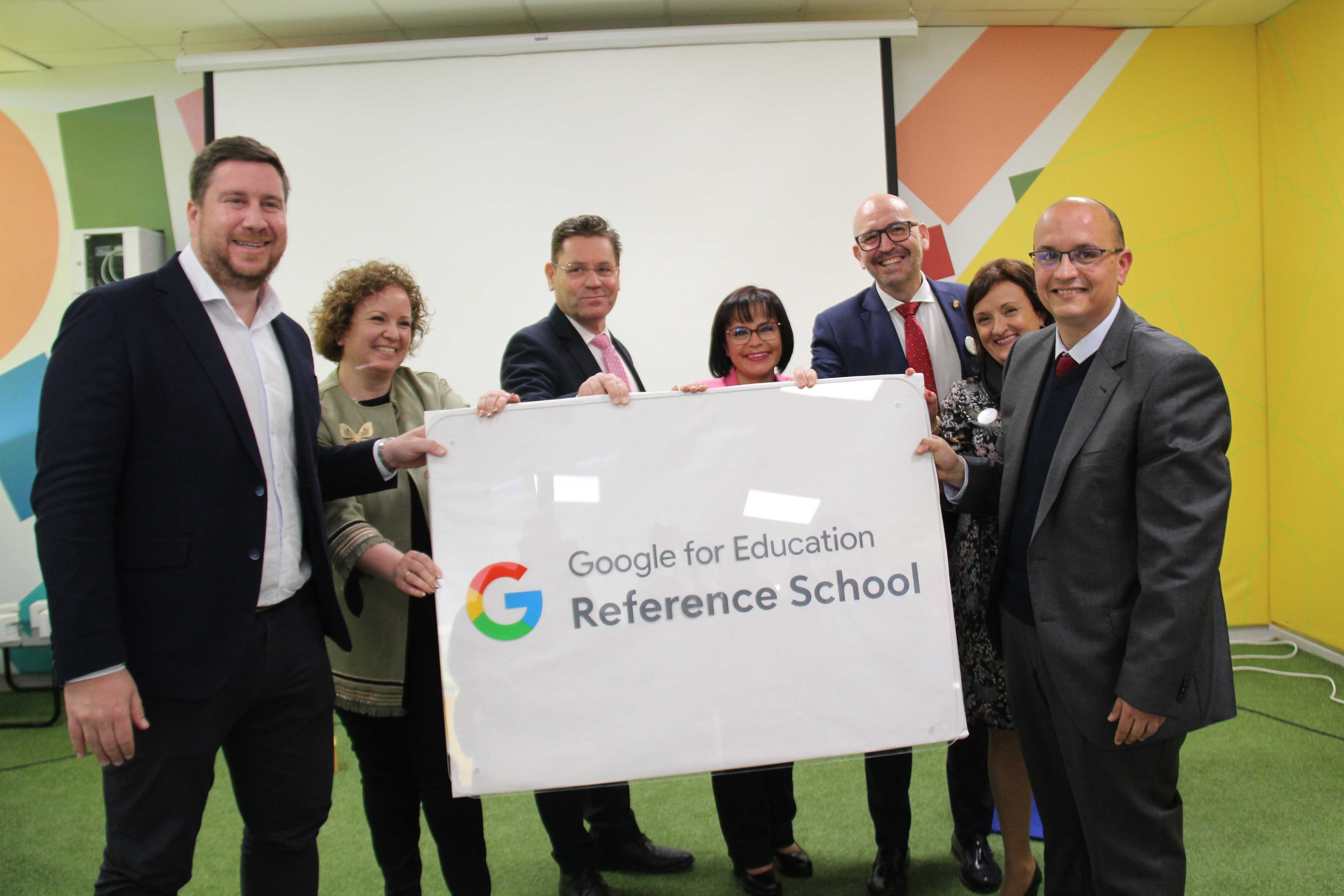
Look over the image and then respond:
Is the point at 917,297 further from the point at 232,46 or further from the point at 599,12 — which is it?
the point at 232,46

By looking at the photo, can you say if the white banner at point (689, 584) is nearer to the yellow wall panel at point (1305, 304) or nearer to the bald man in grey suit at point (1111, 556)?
the bald man in grey suit at point (1111, 556)

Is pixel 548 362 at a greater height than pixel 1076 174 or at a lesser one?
lesser

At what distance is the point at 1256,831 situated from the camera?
250 cm

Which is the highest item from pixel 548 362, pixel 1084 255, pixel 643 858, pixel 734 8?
pixel 734 8

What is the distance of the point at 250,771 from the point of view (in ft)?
5.31

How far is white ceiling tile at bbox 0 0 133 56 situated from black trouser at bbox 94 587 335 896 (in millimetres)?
3802

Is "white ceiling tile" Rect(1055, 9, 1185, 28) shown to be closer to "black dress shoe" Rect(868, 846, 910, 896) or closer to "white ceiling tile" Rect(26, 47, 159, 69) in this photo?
"black dress shoe" Rect(868, 846, 910, 896)

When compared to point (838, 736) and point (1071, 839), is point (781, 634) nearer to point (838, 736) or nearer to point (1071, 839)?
point (838, 736)

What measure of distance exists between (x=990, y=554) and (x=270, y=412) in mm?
1679

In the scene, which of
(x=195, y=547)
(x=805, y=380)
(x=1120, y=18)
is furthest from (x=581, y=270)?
(x=1120, y=18)

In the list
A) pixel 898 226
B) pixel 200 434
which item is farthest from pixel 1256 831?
pixel 200 434

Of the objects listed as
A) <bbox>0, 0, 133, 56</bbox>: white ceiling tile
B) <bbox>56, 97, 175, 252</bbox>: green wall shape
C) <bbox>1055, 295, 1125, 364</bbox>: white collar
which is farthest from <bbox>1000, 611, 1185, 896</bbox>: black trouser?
<bbox>0, 0, 133, 56</bbox>: white ceiling tile

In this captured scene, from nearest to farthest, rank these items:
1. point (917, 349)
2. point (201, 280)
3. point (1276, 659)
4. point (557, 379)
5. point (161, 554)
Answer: point (161, 554)
point (201, 280)
point (557, 379)
point (917, 349)
point (1276, 659)

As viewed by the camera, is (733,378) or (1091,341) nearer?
(1091,341)
